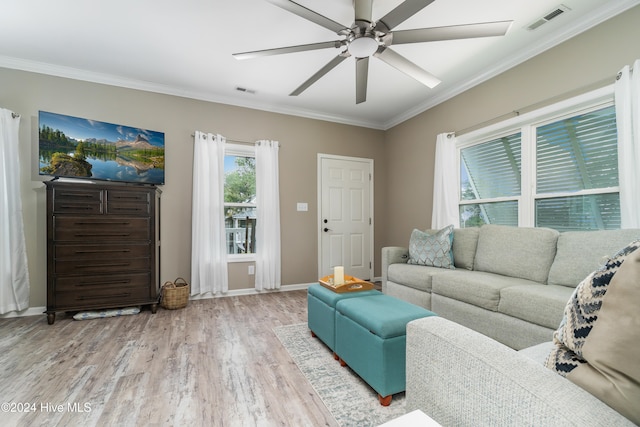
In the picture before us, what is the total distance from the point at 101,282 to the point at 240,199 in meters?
1.83

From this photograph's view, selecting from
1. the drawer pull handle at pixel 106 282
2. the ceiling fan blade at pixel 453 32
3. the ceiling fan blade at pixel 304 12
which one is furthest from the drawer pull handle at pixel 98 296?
the ceiling fan blade at pixel 453 32

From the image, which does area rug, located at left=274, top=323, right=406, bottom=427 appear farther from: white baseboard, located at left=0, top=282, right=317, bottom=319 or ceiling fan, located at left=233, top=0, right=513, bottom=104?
ceiling fan, located at left=233, top=0, right=513, bottom=104

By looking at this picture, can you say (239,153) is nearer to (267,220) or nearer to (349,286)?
(267,220)

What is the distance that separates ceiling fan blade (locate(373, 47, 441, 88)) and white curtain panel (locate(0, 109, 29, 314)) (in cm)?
368

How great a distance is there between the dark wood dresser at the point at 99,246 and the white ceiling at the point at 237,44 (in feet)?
4.46

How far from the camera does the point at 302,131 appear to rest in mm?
4367

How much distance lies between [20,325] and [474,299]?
165 inches

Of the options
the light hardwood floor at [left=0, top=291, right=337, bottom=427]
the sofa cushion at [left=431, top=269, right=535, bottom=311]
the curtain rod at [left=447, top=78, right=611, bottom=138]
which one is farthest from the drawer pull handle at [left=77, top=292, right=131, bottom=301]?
the curtain rod at [left=447, top=78, right=611, bottom=138]

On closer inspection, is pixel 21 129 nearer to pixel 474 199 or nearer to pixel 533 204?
pixel 474 199

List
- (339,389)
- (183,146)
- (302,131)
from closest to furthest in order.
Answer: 1. (339,389)
2. (183,146)
3. (302,131)

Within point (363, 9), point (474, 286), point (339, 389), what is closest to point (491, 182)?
point (474, 286)

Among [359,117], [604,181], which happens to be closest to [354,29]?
[604,181]

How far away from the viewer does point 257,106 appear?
407 centimetres

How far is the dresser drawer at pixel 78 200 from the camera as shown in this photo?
2756 millimetres
